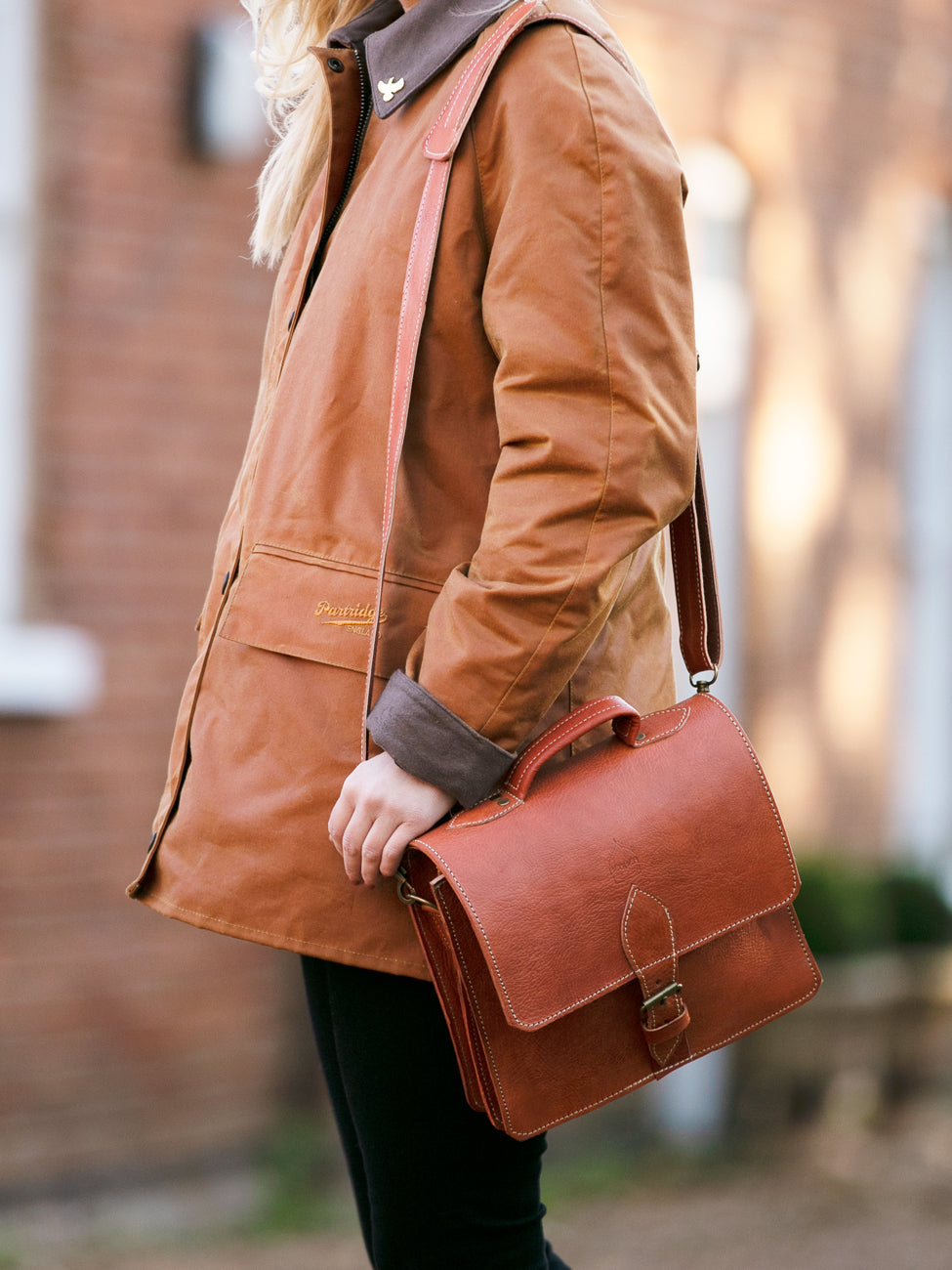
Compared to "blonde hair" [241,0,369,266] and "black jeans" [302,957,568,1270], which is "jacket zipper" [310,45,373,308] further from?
"black jeans" [302,957,568,1270]

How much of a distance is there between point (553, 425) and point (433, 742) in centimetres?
31

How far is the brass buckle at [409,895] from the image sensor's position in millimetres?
1396

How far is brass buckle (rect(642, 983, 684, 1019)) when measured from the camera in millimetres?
1449

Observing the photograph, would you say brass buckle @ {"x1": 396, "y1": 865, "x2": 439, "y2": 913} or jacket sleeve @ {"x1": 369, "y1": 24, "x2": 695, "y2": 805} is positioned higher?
jacket sleeve @ {"x1": 369, "y1": 24, "x2": 695, "y2": 805}

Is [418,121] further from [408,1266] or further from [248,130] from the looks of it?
[248,130]

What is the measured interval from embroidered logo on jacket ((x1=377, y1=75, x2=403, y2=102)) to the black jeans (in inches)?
35.1

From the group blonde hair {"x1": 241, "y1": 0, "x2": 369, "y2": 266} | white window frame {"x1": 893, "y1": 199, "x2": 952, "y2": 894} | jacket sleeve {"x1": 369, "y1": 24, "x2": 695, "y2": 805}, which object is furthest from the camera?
white window frame {"x1": 893, "y1": 199, "x2": 952, "y2": 894}

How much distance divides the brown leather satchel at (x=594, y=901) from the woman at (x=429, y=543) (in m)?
0.04

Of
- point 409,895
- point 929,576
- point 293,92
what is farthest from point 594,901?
point 929,576

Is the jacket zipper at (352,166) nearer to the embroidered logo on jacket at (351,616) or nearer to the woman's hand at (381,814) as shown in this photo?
the embroidered logo on jacket at (351,616)

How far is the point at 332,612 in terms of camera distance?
4.79ft

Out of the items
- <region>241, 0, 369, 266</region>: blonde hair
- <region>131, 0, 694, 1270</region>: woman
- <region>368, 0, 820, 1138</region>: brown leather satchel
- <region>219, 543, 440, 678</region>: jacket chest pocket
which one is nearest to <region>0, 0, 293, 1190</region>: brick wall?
<region>241, 0, 369, 266</region>: blonde hair

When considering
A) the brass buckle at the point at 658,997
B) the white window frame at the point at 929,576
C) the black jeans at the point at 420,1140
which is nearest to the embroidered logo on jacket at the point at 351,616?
the black jeans at the point at 420,1140

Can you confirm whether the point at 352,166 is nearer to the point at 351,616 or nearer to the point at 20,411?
the point at 351,616
